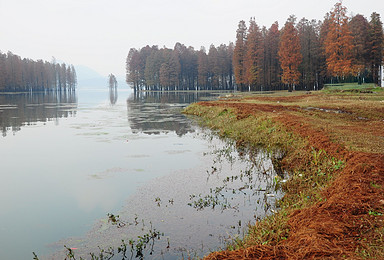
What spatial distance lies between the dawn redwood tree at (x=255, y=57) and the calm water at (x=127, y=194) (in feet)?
175

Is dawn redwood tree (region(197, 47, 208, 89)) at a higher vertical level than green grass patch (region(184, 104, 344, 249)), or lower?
higher

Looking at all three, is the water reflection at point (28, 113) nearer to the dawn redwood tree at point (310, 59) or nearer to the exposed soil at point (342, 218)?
the exposed soil at point (342, 218)

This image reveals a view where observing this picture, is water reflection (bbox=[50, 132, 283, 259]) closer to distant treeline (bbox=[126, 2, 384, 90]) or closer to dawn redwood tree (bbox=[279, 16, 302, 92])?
distant treeline (bbox=[126, 2, 384, 90])

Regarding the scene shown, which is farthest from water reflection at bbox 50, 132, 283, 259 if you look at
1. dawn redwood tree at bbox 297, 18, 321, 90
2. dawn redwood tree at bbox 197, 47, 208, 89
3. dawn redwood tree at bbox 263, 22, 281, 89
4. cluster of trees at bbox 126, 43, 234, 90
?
dawn redwood tree at bbox 197, 47, 208, 89

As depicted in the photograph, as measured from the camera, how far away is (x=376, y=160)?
7344 millimetres

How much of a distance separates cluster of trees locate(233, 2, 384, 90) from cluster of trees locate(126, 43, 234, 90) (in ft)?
73.2

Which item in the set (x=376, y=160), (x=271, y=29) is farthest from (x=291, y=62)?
(x=376, y=160)

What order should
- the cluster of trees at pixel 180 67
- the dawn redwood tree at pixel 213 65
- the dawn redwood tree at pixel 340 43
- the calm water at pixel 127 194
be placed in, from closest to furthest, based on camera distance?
the calm water at pixel 127 194, the dawn redwood tree at pixel 340 43, the dawn redwood tree at pixel 213 65, the cluster of trees at pixel 180 67

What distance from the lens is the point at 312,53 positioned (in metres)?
59.7

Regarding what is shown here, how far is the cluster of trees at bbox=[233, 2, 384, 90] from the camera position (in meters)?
46.9

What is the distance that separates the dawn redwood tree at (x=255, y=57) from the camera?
64.6 metres

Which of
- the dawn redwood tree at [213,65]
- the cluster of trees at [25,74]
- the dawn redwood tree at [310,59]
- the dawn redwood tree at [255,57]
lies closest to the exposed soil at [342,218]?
the dawn redwood tree at [310,59]

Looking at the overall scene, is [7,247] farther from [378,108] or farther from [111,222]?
[378,108]

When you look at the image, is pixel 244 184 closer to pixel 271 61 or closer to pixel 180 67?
pixel 271 61
